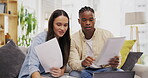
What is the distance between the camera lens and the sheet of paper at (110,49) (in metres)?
1.24

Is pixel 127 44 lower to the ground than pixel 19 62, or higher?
higher

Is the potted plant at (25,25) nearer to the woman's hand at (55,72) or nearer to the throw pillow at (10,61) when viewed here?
the throw pillow at (10,61)

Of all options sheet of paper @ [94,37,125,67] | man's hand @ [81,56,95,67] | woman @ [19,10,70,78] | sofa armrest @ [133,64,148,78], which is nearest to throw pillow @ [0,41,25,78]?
woman @ [19,10,70,78]

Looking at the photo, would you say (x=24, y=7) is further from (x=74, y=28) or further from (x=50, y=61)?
(x=50, y=61)

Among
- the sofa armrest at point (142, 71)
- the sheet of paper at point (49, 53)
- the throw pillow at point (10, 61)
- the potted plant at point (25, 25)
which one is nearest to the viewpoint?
the sheet of paper at point (49, 53)

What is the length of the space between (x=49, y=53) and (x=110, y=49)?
419 millimetres

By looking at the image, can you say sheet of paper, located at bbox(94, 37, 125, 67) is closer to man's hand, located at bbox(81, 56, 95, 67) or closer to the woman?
man's hand, located at bbox(81, 56, 95, 67)

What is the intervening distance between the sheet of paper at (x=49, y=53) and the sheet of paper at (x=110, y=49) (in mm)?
287

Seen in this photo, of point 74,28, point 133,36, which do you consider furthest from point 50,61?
point 74,28

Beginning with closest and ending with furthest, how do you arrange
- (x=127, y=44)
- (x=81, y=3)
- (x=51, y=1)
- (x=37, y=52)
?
(x=37, y=52) → (x=127, y=44) → (x=81, y=3) → (x=51, y=1)

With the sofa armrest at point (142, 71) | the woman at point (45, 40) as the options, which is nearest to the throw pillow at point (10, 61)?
the woman at point (45, 40)

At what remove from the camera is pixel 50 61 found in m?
1.41

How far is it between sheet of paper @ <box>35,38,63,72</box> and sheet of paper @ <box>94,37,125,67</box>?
29 cm

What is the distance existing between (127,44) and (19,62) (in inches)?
47.8
